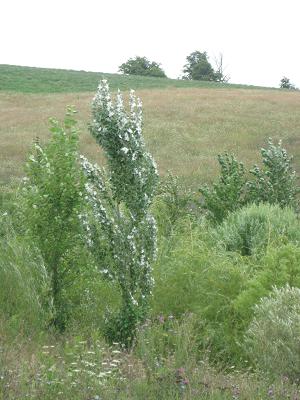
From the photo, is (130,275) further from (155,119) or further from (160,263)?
(155,119)

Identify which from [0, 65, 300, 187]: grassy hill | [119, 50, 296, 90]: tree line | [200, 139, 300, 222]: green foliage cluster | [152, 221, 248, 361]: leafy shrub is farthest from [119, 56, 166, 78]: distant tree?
[152, 221, 248, 361]: leafy shrub

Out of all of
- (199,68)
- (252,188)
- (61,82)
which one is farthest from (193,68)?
(252,188)

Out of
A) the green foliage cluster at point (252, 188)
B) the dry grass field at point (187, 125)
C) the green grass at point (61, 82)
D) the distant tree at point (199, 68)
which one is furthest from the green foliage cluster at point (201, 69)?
the green foliage cluster at point (252, 188)

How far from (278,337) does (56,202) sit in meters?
3.51

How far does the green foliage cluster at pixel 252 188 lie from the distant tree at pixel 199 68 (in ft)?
221

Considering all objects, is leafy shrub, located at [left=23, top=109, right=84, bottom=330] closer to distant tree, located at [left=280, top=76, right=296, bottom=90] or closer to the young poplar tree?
the young poplar tree

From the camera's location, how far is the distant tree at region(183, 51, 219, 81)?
83.6 meters

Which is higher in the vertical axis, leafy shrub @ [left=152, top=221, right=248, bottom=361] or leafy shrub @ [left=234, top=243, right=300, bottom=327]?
leafy shrub @ [left=234, top=243, right=300, bottom=327]

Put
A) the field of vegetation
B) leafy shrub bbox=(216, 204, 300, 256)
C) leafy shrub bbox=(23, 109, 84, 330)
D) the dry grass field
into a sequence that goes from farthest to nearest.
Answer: the dry grass field, leafy shrub bbox=(216, 204, 300, 256), leafy shrub bbox=(23, 109, 84, 330), the field of vegetation

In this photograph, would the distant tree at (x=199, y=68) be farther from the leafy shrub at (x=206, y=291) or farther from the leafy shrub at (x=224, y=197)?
the leafy shrub at (x=206, y=291)

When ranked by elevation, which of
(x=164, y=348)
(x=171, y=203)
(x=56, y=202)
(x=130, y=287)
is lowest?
(x=171, y=203)

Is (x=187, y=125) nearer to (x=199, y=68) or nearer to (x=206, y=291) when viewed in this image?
(x=206, y=291)

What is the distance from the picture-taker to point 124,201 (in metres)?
8.77

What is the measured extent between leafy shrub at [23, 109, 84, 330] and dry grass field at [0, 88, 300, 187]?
13973mm
